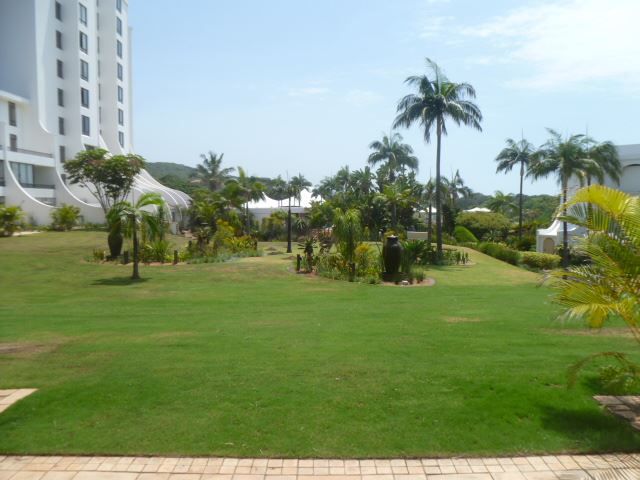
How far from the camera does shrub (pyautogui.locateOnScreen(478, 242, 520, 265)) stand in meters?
31.7

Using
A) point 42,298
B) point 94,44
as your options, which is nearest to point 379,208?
point 42,298

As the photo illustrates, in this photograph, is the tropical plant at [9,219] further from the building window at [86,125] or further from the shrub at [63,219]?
the building window at [86,125]

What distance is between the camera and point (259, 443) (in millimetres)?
4887

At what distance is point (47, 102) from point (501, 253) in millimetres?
37291

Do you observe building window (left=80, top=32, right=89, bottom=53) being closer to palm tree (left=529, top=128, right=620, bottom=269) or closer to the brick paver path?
palm tree (left=529, top=128, right=620, bottom=269)

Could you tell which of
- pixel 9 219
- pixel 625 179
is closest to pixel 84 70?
pixel 9 219

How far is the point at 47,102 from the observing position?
43000 millimetres

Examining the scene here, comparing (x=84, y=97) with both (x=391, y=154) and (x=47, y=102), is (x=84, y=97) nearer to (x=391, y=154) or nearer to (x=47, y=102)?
(x=47, y=102)

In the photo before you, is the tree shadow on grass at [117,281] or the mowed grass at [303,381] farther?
the tree shadow on grass at [117,281]

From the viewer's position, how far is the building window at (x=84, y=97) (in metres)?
45.7

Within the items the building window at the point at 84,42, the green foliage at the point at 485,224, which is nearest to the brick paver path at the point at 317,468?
the green foliage at the point at 485,224

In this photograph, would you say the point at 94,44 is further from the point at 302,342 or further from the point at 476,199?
the point at 476,199

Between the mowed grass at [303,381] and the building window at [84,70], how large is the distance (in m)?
39.4

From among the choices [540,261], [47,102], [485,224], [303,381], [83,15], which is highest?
[83,15]
